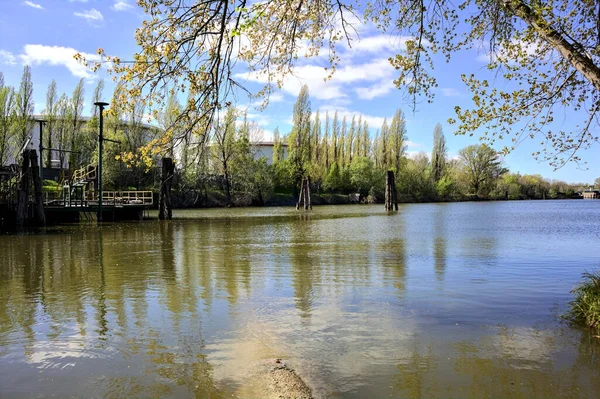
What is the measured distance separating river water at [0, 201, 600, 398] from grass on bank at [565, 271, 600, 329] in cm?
29

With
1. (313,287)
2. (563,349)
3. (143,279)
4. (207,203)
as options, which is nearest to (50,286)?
(143,279)

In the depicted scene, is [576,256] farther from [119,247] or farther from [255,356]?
[119,247]

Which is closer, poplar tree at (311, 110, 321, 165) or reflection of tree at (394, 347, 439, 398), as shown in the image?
reflection of tree at (394, 347, 439, 398)

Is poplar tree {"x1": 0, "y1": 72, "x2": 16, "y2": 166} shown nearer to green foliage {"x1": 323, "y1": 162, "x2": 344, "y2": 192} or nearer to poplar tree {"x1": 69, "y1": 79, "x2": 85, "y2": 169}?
poplar tree {"x1": 69, "y1": 79, "x2": 85, "y2": 169}

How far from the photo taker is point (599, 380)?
459 centimetres

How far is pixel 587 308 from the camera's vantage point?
6578mm

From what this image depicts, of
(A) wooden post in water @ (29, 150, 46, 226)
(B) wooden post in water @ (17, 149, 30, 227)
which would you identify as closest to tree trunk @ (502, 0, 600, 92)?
(A) wooden post in water @ (29, 150, 46, 226)

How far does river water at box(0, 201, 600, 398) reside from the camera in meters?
4.63

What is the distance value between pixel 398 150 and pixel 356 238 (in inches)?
2548

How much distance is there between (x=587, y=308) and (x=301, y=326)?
13.7 ft

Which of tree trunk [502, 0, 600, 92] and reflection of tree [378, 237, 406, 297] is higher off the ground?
tree trunk [502, 0, 600, 92]

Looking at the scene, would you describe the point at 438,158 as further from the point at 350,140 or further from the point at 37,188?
the point at 37,188

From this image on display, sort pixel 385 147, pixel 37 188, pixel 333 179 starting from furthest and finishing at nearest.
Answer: pixel 385 147 < pixel 333 179 < pixel 37 188

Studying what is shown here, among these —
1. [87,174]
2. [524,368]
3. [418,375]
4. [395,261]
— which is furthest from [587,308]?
[87,174]
